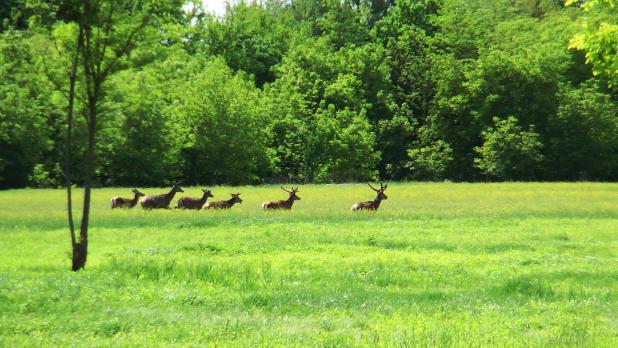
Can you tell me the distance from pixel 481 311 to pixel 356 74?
69.3 metres

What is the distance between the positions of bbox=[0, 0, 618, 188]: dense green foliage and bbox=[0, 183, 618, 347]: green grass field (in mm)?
32024

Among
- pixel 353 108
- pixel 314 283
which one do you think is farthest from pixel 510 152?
pixel 314 283

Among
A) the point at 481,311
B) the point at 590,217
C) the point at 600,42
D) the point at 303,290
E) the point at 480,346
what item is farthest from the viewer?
the point at 590,217

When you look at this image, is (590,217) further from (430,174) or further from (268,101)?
(268,101)

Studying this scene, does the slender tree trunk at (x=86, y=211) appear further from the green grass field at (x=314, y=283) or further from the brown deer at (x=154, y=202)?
the brown deer at (x=154, y=202)

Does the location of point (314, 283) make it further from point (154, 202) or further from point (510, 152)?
point (510, 152)

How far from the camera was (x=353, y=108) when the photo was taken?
257 feet

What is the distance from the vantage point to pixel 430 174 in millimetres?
74688

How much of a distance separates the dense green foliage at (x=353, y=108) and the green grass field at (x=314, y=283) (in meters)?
32.0

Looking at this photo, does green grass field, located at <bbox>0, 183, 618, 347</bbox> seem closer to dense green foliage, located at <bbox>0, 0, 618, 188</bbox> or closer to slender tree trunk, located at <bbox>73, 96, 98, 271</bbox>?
slender tree trunk, located at <bbox>73, 96, 98, 271</bbox>

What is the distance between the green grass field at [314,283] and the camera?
9320 millimetres

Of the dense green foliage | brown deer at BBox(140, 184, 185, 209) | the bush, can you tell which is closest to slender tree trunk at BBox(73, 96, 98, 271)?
brown deer at BBox(140, 184, 185, 209)

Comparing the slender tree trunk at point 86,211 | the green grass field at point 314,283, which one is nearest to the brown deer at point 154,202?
the green grass field at point 314,283

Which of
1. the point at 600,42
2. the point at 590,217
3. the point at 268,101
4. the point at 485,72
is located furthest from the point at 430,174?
the point at 600,42
